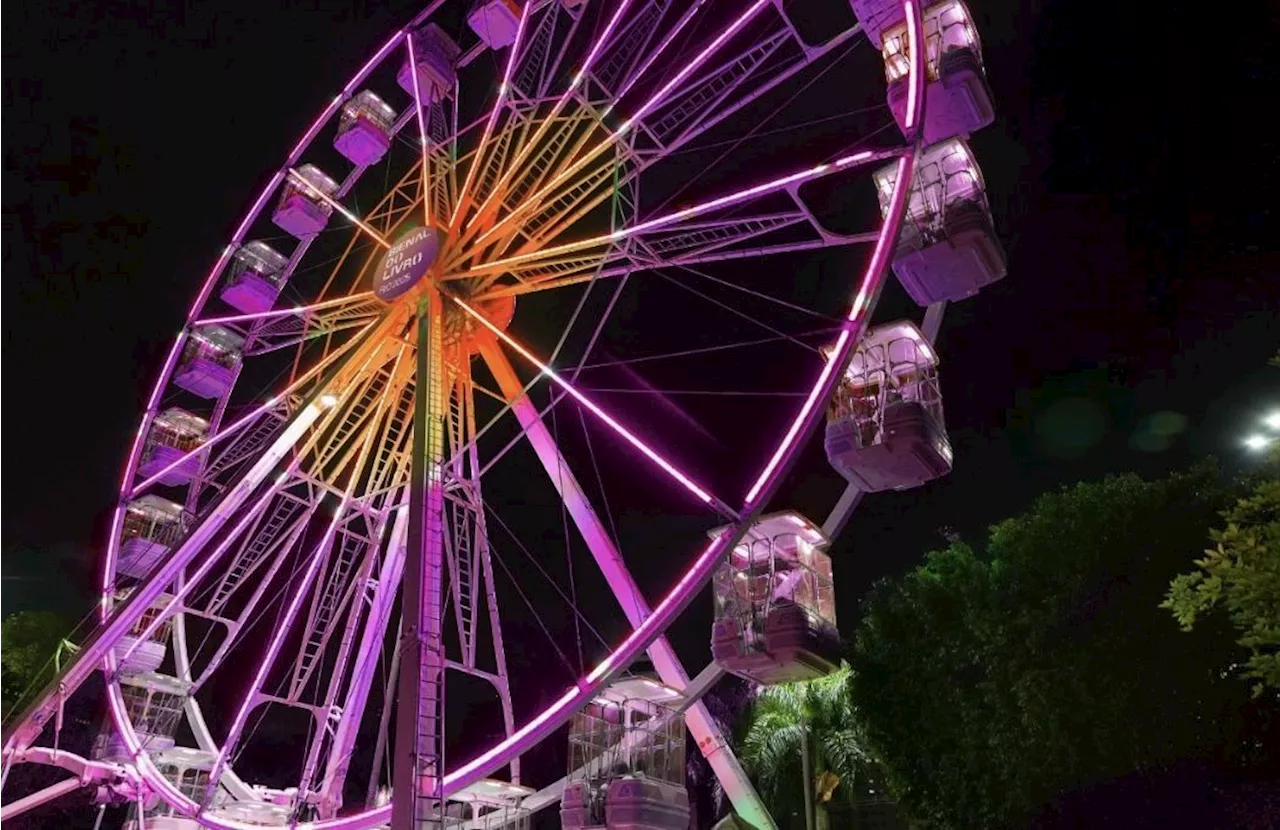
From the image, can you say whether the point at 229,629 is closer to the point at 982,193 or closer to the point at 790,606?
the point at 790,606

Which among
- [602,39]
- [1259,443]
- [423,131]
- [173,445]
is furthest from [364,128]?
[1259,443]

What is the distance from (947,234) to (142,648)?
595 inches

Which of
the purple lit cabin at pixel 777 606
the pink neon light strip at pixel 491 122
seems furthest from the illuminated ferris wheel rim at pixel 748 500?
the pink neon light strip at pixel 491 122

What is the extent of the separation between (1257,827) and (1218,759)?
1415 mm

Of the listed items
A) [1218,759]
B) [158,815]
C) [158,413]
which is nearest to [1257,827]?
[1218,759]

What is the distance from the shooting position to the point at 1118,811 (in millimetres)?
13734

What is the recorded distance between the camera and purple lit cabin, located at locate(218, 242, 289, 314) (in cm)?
1981

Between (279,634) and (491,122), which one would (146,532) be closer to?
(279,634)

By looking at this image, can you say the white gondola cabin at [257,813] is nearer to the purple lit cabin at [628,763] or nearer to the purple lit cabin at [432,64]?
the purple lit cabin at [628,763]

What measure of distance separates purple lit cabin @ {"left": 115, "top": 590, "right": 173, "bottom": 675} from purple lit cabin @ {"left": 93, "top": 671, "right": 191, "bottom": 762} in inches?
6.0

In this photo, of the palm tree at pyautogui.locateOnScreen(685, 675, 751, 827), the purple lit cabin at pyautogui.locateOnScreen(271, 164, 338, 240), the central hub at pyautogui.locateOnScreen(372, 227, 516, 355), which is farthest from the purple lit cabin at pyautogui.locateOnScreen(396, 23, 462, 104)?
the palm tree at pyautogui.locateOnScreen(685, 675, 751, 827)

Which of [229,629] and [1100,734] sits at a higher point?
[229,629]

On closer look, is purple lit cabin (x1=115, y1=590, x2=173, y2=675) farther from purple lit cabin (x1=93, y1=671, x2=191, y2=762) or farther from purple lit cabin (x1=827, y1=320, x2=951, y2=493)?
purple lit cabin (x1=827, y1=320, x2=951, y2=493)

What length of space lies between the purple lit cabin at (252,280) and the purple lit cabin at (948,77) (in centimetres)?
1183
